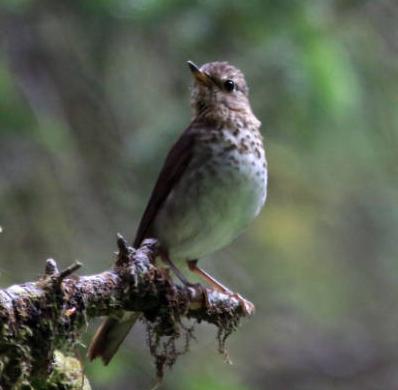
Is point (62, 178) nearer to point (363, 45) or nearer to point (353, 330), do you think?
point (363, 45)

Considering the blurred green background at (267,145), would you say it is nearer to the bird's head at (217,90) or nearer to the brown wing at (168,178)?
the bird's head at (217,90)

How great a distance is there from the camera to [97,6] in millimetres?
6746

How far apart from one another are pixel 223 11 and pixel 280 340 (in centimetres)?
330

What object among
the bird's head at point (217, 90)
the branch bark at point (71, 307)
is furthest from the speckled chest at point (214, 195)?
the branch bark at point (71, 307)

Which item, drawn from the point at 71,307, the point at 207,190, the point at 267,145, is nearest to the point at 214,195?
the point at 207,190

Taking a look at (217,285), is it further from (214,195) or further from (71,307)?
(71,307)

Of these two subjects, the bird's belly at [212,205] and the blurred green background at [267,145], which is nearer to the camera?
the bird's belly at [212,205]

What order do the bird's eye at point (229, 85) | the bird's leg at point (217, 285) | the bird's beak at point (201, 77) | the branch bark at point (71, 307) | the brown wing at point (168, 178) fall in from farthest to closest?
the bird's eye at point (229, 85) < the bird's beak at point (201, 77) < the brown wing at point (168, 178) < the bird's leg at point (217, 285) < the branch bark at point (71, 307)

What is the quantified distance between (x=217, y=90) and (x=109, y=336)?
5.79 feet

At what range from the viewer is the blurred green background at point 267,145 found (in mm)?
6742

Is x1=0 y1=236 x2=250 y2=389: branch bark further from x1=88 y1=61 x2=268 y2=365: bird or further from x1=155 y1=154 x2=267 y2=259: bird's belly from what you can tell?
x1=155 y1=154 x2=267 y2=259: bird's belly

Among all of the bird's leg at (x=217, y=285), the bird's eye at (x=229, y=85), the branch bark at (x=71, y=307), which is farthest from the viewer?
the bird's eye at (x=229, y=85)

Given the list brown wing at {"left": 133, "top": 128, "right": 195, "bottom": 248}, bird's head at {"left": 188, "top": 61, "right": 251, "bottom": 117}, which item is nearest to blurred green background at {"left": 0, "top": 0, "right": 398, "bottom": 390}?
bird's head at {"left": 188, "top": 61, "right": 251, "bottom": 117}

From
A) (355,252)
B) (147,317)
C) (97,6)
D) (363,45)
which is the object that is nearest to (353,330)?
(355,252)
